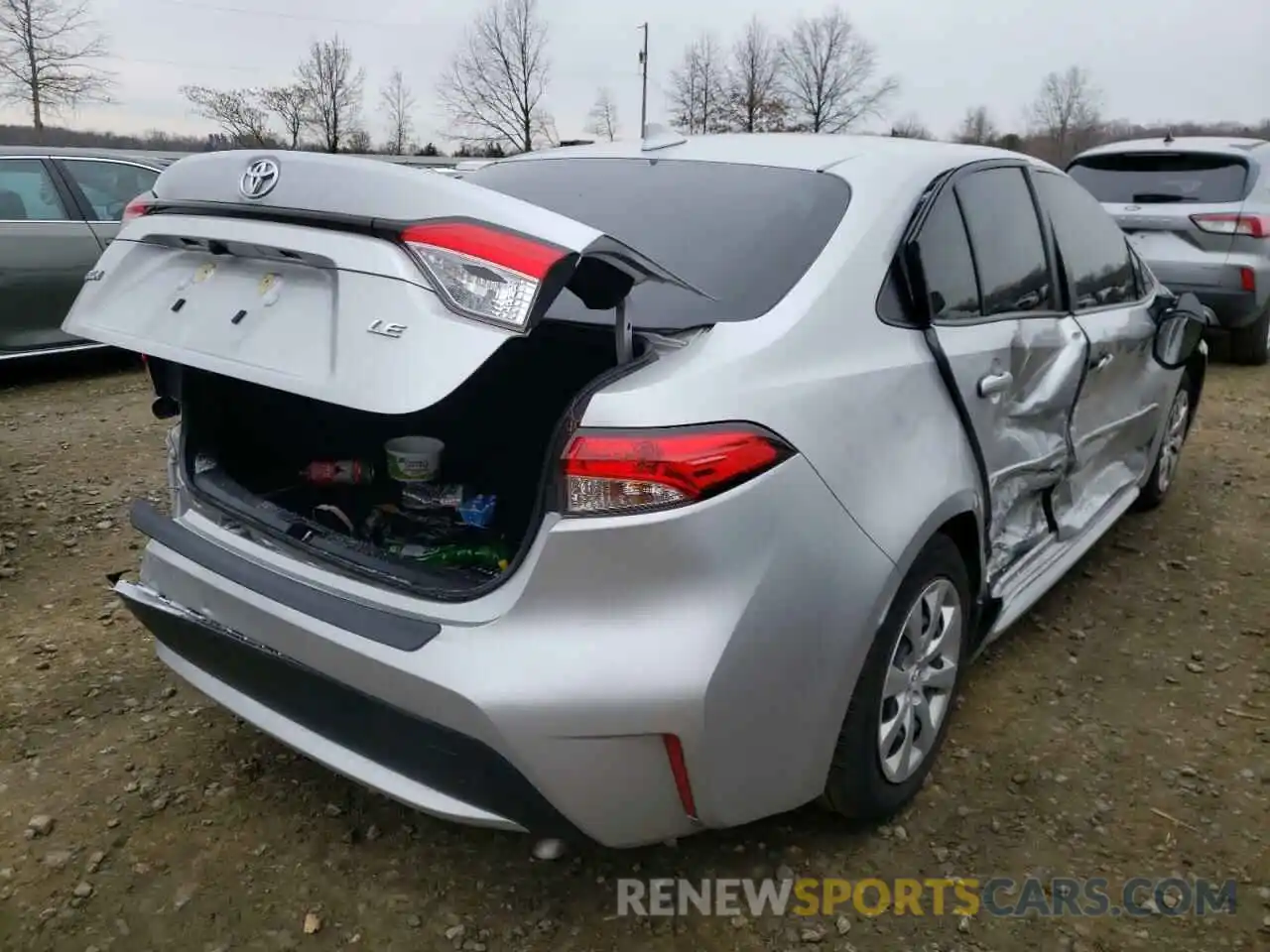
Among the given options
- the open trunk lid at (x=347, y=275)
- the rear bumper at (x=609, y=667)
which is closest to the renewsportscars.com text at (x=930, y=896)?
the rear bumper at (x=609, y=667)

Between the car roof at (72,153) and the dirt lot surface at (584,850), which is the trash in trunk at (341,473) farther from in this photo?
the car roof at (72,153)

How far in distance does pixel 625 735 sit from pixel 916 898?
34.5 inches

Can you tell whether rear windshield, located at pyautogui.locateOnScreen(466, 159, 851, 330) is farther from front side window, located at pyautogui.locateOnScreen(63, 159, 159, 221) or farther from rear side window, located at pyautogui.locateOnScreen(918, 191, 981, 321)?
front side window, located at pyautogui.locateOnScreen(63, 159, 159, 221)

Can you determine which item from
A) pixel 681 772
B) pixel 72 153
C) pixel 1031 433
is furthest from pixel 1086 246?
pixel 72 153

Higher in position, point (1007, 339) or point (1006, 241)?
point (1006, 241)

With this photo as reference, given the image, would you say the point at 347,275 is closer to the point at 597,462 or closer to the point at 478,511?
the point at 597,462

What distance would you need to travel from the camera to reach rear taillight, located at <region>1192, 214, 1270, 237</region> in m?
6.82

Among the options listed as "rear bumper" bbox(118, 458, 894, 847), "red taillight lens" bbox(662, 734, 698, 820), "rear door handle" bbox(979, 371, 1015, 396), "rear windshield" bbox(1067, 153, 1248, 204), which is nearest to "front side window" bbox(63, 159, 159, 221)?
"rear bumper" bbox(118, 458, 894, 847)

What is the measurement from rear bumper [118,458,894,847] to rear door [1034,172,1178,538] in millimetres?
1546

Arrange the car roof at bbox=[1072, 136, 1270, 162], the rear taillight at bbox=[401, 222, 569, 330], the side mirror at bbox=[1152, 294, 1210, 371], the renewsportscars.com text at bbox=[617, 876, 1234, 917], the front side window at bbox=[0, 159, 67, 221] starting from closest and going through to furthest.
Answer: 1. the rear taillight at bbox=[401, 222, 569, 330]
2. the renewsportscars.com text at bbox=[617, 876, 1234, 917]
3. the side mirror at bbox=[1152, 294, 1210, 371]
4. the front side window at bbox=[0, 159, 67, 221]
5. the car roof at bbox=[1072, 136, 1270, 162]

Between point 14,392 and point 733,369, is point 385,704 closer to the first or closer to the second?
point 733,369

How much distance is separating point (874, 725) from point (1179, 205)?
6.41 meters

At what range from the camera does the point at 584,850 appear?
2.23 metres

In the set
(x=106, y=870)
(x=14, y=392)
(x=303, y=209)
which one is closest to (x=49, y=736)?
(x=106, y=870)
